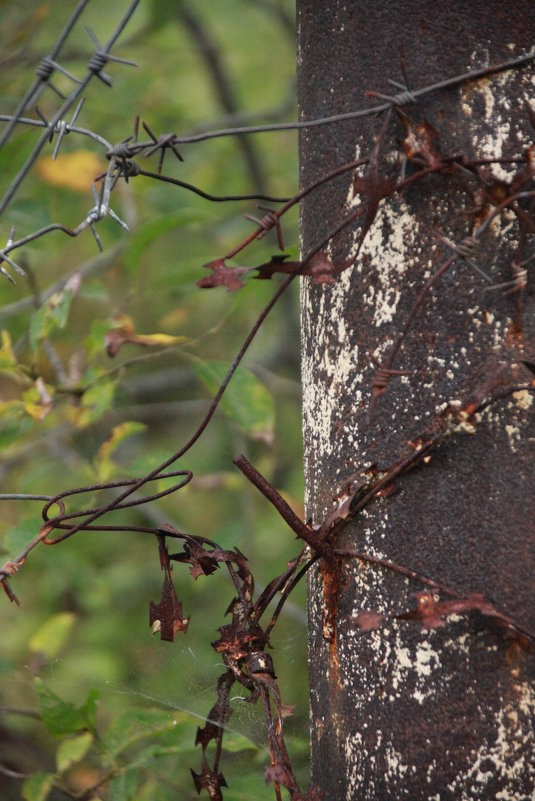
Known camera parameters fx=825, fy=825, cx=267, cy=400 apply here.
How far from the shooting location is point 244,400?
1880 millimetres

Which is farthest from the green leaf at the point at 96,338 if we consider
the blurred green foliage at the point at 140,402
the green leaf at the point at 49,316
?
the green leaf at the point at 49,316

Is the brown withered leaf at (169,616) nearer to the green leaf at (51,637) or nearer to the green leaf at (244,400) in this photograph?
the green leaf at (244,400)

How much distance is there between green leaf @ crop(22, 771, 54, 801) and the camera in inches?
65.2

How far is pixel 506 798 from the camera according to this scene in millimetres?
916

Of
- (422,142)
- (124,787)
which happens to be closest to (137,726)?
(124,787)

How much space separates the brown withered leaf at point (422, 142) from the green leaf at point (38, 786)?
54.9 inches

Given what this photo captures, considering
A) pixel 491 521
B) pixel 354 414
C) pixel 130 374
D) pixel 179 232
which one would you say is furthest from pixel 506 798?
pixel 130 374

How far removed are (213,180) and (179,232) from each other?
36 centimetres

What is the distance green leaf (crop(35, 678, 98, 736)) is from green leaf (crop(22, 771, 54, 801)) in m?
0.12

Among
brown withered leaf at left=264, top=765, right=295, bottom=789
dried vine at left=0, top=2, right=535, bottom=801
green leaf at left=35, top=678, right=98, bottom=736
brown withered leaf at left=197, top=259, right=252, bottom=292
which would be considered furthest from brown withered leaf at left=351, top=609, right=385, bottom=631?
green leaf at left=35, top=678, right=98, bottom=736

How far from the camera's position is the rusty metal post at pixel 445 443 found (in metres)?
0.93

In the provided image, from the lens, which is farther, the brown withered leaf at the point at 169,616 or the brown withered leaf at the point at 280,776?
the brown withered leaf at the point at 169,616

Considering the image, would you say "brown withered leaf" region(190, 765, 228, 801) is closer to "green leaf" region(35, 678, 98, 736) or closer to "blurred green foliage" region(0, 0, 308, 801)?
"blurred green foliage" region(0, 0, 308, 801)

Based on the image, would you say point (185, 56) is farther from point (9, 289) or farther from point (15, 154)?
point (15, 154)
